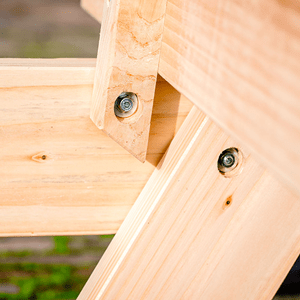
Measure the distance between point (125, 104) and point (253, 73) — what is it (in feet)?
1.08

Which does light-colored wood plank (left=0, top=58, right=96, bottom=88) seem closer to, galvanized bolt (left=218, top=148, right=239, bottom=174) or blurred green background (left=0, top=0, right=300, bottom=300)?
galvanized bolt (left=218, top=148, right=239, bottom=174)

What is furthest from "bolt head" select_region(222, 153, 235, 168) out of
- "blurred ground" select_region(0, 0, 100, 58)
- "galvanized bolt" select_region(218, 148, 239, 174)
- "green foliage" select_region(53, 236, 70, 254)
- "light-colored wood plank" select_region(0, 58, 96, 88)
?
"blurred ground" select_region(0, 0, 100, 58)

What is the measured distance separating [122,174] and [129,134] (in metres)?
0.14

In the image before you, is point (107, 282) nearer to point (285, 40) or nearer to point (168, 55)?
point (168, 55)

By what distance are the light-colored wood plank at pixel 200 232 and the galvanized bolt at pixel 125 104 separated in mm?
109

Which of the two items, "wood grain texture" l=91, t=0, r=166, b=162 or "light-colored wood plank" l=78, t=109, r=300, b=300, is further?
"light-colored wood plank" l=78, t=109, r=300, b=300

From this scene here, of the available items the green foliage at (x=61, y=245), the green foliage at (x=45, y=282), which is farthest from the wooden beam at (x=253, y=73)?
the green foliage at (x=61, y=245)

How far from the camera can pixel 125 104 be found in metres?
0.57

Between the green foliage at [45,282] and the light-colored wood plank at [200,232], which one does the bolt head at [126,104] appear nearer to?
the light-colored wood plank at [200,232]

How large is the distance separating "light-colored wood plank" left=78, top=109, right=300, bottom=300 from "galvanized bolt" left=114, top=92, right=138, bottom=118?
0.11 meters

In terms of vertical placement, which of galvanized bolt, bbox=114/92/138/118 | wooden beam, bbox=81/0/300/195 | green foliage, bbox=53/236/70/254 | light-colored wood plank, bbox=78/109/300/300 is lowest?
green foliage, bbox=53/236/70/254

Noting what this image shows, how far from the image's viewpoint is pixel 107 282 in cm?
67

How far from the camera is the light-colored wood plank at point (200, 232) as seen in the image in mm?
630

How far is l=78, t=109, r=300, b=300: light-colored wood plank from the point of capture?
630mm
